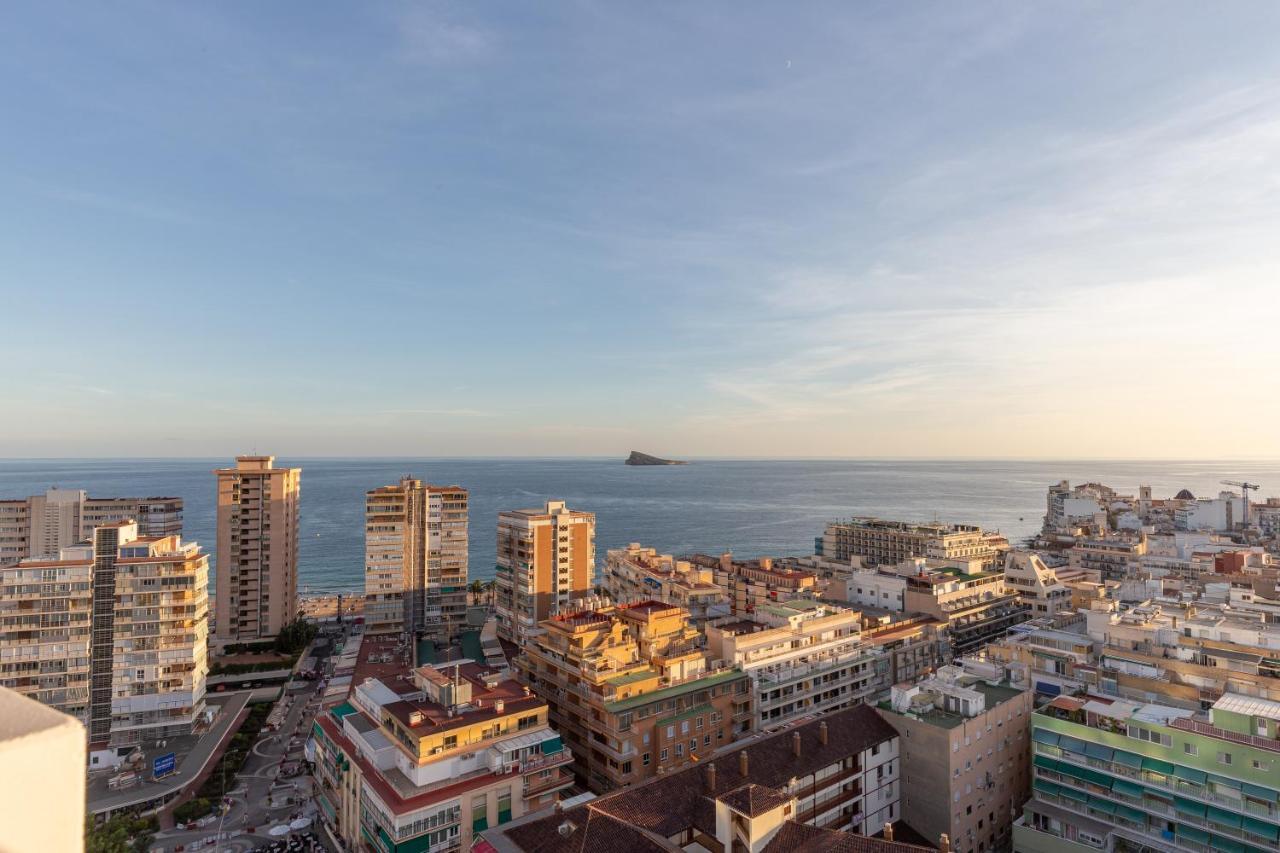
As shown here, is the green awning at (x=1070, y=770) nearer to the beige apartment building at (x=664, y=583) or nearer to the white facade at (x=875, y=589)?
the beige apartment building at (x=664, y=583)

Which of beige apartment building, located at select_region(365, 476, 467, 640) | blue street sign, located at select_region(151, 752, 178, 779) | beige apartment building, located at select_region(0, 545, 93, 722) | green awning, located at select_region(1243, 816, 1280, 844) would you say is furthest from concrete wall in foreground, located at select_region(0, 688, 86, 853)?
beige apartment building, located at select_region(365, 476, 467, 640)

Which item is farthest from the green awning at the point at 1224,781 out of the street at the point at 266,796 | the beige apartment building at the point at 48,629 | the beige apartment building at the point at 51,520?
the beige apartment building at the point at 51,520

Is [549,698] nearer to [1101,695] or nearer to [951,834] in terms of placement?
[951,834]

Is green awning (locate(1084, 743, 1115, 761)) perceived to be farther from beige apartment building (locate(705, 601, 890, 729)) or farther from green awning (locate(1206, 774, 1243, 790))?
beige apartment building (locate(705, 601, 890, 729))

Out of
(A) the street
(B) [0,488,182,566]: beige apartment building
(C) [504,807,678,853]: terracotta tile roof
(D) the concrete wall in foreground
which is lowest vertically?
(A) the street

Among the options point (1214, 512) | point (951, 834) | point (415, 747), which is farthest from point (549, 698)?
point (1214, 512)

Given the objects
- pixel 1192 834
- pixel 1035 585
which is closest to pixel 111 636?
pixel 1192 834
